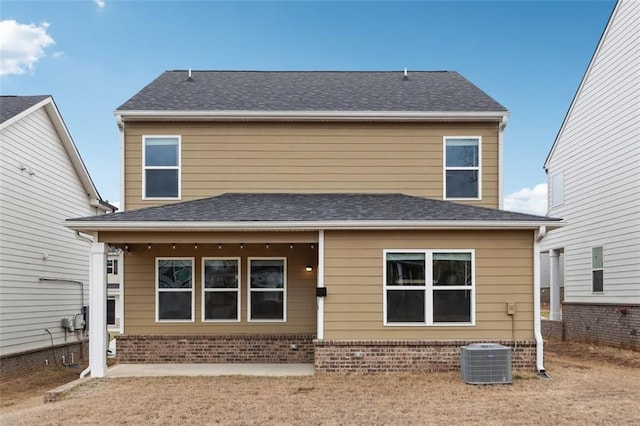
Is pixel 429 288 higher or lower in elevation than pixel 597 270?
lower

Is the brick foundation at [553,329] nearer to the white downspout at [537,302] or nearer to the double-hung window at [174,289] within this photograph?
the white downspout at [537,302]

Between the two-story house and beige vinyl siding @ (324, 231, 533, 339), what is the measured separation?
0.03m

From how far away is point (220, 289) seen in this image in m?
11.6

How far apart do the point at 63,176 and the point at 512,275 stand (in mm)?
11459

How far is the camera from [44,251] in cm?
1338

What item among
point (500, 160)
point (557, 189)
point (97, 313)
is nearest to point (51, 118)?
point (97, 313)

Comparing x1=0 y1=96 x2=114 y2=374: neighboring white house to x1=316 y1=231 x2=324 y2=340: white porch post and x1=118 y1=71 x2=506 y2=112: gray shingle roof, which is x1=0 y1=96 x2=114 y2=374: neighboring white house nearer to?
x1=118 y1=71 x2=506 y2=112: gray shingle roof

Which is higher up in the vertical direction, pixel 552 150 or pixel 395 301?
pixel 552 150

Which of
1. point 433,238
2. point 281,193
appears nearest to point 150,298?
point 281,193

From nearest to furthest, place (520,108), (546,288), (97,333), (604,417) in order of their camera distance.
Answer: (604,417) < (97,333) < (520,108) < (546,288)

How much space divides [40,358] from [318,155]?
8.04 metres

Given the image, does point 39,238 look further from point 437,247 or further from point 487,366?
point 487,366

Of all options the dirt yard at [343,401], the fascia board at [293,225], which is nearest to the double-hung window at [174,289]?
the fascia board at [293,225]

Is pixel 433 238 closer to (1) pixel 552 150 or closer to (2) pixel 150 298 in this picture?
(2) pixel 150 298
